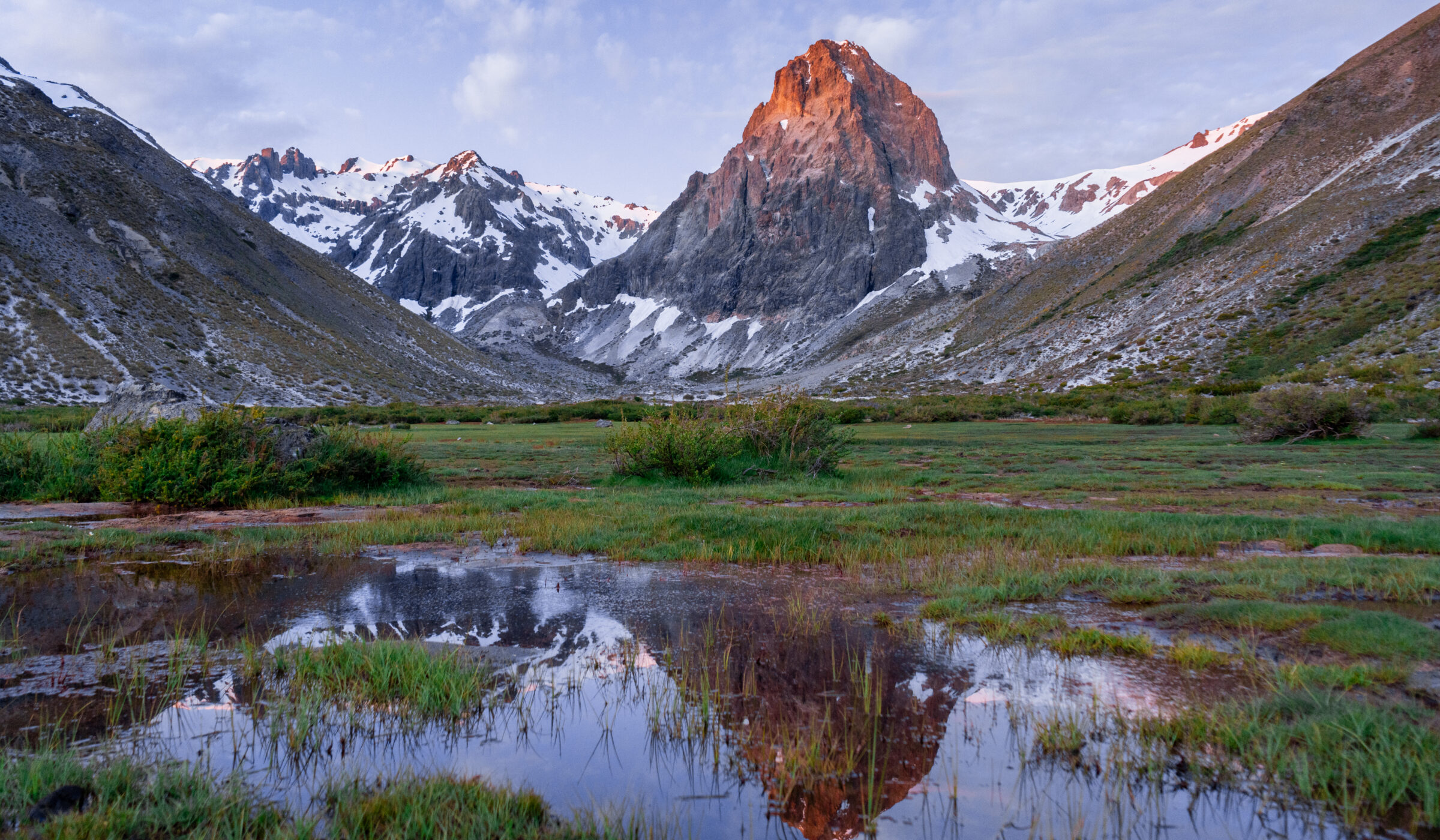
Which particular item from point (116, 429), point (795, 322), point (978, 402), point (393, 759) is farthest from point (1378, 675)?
point (795, 322)

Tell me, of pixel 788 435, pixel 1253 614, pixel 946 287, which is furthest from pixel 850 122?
pixel 1253 614

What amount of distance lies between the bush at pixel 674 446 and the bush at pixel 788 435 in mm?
671

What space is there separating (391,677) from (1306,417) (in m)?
30.0

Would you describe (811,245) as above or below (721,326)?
above

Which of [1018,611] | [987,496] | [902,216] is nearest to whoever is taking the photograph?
[1018,611]

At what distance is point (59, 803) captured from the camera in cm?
326

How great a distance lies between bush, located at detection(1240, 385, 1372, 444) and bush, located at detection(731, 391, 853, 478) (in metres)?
16.9

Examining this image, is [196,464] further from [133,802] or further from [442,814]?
[442,814]

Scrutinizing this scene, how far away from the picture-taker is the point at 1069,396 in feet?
172

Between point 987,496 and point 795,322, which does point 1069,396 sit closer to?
point 987,496

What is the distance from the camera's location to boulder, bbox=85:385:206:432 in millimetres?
15094

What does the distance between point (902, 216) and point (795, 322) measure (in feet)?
107

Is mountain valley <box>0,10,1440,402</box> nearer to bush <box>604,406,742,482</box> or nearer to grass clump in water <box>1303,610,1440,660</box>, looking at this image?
bush <box>604,406,742,482</box>

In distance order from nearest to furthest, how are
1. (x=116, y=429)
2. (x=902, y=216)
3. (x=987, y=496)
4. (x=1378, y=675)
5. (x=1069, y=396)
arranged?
(x=1378, y=675) → (x=116, y=429) → (x=987, y=496) → (x=1069, y=396) → (x=902, y=216)
